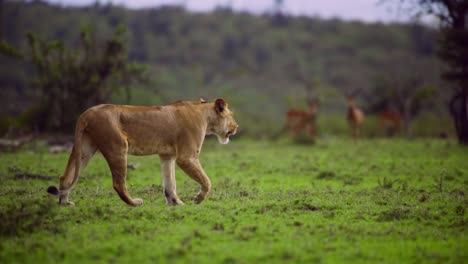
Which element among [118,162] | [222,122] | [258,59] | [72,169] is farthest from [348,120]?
[258,59]

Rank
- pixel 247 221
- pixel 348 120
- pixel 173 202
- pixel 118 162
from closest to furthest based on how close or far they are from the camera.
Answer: pixel 247 221 → pixel 118 162 → pixel 173 202 → pixel 348 120

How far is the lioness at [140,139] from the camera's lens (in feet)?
28.1

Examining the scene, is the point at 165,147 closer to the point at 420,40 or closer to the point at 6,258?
the point at 6,258

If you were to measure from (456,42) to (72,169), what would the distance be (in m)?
16.9

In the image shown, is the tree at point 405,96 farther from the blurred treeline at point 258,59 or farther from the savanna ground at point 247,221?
the savanna ground at point 247,221

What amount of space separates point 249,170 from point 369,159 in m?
4.16

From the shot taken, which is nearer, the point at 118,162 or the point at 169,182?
the point at 118,162

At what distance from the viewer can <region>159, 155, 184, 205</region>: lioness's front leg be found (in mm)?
9328

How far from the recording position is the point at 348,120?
2667 cm

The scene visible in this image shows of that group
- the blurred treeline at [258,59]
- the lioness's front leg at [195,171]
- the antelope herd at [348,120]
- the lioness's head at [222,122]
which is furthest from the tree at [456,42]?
the lioness's front leg at [195,171]

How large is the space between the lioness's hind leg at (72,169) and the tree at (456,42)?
53.2 ft

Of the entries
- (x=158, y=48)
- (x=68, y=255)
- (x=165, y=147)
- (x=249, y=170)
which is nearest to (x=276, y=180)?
(x=249, y=170)

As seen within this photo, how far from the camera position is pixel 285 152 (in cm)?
2014

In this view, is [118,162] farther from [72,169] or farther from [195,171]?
[195,171]
